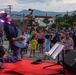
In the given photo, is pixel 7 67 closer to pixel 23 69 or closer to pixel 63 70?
pixel 23 69

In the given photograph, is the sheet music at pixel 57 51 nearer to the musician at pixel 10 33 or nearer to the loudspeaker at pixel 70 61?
the loudspeaker at pixel 70 61

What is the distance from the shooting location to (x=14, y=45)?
16.6 feet

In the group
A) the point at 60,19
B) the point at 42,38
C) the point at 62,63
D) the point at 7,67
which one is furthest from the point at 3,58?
the point at 60,19

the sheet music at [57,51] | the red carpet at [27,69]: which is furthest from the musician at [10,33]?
the sheet music at [57,51]

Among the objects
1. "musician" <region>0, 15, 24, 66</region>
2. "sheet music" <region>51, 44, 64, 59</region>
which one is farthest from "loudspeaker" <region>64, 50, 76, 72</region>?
"musician" <region>0, 15, 24, 66</region>

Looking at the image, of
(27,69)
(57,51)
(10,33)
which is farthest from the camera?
(10,33)

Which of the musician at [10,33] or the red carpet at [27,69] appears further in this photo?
the musician at [10,33]

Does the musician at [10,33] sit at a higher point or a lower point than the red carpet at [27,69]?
higher

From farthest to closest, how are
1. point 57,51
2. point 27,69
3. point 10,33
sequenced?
point 10,33
point 27,69
point 57,51

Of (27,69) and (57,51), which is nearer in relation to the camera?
(57,51)

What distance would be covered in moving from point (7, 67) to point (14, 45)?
106cm

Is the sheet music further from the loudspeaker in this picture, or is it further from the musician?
the musician

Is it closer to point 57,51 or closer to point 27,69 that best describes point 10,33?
point 27,69

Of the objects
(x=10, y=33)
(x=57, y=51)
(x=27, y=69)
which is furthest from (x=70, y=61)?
(x=10, y=33)
